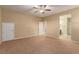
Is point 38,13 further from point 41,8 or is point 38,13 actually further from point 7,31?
point 7,31

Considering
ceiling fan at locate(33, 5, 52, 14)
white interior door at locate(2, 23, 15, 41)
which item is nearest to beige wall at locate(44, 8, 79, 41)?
ceiling fan at locate(33, 5, 52, 14)

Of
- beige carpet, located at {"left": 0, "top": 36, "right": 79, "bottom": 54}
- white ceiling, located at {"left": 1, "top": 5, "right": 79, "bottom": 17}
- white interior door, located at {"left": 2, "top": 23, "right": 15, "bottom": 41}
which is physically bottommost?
beige carpet, located at {"left": 0, "top": 36, "right": 79, "bottom": 54}

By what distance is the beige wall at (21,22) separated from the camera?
191 centimetres

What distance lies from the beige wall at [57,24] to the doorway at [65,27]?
6 centimetres

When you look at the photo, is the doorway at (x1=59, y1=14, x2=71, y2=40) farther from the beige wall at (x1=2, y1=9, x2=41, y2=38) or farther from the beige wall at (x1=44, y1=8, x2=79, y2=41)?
the beige wall at (x1=2, y1=9, x2=41, y2=38)

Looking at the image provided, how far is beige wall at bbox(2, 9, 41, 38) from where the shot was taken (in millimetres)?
1913

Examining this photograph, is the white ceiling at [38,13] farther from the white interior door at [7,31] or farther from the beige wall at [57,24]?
the white interior door at [7,31]

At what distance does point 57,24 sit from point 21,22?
28.8 inches

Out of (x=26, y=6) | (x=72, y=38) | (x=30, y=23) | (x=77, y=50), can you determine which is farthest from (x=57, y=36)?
(x=26, y=6)

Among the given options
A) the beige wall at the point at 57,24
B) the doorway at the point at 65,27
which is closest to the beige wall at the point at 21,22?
the beige wall at the point at 57,24

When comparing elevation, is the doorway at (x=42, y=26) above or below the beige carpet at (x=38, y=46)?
above

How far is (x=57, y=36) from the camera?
206 cm

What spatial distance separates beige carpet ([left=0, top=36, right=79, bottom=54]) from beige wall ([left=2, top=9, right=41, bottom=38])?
0.50 ft
